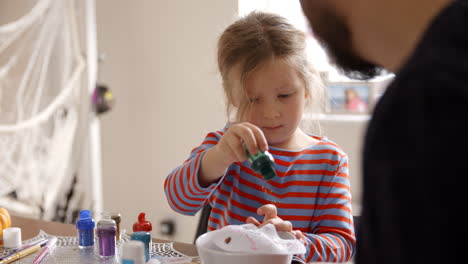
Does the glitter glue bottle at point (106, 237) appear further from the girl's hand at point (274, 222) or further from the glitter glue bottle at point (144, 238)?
the girl's hand at point (274, 222)

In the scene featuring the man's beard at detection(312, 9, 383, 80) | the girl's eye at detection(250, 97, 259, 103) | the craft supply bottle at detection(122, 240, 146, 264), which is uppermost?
the man's beard at detection(312, 9, 383, 80)

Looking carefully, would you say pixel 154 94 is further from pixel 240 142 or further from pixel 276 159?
pixel 240 142

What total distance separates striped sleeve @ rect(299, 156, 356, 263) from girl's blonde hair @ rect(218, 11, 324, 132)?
216 millimetres

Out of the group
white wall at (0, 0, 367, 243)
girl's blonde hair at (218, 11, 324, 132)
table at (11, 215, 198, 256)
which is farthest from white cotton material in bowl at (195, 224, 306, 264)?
white wall at (0, 0, 367, 243)

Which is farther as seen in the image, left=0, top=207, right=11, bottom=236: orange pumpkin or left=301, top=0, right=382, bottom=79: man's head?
left=0, top=207, right=11, bottom=236: orange pumpkin

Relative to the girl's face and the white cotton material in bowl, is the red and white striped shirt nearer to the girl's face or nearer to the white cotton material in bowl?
the girl's face

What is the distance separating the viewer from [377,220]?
363 millimetres

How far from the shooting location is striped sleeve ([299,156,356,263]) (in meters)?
0.89

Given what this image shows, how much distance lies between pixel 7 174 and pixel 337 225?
1.39 m

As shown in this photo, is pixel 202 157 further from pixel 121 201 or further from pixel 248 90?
pixel 121 201

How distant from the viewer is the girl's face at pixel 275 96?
38.9 inches

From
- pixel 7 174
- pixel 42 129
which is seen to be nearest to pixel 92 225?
pixel 7 174

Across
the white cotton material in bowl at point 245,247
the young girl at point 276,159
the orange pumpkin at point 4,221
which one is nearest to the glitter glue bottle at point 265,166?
the white cotton material in bowl at point 245,247

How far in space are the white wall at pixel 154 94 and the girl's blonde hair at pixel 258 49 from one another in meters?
1.25
